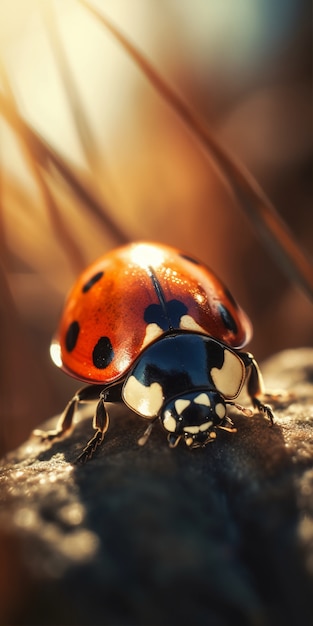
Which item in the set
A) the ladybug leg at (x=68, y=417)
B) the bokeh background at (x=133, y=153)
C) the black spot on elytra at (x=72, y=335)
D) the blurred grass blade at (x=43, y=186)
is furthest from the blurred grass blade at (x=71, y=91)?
the ladybug leg at (x=68, y=417)

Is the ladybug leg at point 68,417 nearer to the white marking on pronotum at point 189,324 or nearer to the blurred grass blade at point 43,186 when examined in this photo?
the white marking on pronotum at point 189,324

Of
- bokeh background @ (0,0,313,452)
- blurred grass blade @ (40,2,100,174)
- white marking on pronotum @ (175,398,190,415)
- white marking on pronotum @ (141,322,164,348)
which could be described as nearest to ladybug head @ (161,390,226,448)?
white marking on pronotum @ (175,398,190,415)

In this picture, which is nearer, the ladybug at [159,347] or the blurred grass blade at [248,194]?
the ladybug at [159,347]

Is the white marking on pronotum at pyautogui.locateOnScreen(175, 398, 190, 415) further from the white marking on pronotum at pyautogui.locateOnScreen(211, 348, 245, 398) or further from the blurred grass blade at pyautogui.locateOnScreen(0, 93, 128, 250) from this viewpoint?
the blurred grass blade at pyautogui.locateOnScreen(0, 93, 128, 250)

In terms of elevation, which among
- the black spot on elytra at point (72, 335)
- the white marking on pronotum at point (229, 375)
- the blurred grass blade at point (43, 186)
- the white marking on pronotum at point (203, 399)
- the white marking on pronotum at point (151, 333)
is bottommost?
the white marking on pronotum at point (229, 375)

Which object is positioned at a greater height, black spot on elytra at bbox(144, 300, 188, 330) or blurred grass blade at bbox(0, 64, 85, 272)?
blurred grass blade at bbox(0, 64, 85, 272)

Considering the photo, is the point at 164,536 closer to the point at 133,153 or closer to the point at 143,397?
the point at 143,397
